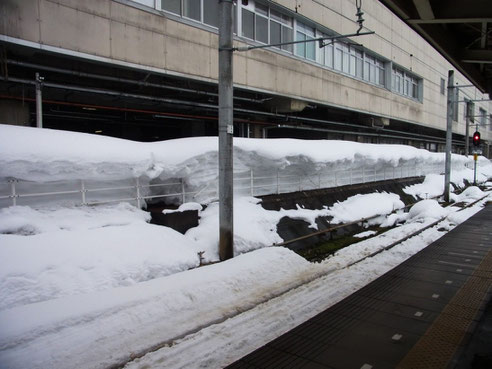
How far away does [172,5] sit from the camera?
13.2m

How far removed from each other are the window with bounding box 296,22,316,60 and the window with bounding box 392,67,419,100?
986cm

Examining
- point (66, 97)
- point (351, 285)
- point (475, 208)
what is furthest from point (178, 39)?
point (475, 208)

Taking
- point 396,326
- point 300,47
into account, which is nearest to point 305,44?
point 300,47

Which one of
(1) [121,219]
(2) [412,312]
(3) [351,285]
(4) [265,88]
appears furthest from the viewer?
(4) [265,88]

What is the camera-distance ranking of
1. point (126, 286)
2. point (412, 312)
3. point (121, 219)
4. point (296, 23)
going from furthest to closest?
point (296, 23) → point (121, 219) → point (126, 286) → point (412, 312)

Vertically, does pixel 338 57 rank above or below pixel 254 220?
above

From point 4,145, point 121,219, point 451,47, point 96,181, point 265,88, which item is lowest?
point 121,219

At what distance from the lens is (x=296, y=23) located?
18922 mm

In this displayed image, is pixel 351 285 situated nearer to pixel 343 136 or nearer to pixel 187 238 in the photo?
pixel 187 238

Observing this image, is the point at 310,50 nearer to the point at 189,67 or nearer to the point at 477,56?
the point at 189,67

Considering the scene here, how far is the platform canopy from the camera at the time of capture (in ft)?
19.0

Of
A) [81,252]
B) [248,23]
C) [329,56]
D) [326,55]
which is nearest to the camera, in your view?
[81,252]

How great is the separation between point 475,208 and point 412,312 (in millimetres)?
14181

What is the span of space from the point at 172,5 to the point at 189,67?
2.20m
